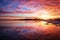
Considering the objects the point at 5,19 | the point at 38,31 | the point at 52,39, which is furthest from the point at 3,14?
the point at 52,39

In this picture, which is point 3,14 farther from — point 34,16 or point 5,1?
point 34,16

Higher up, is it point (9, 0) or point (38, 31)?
point (9, 0)

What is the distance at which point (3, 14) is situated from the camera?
158 cm

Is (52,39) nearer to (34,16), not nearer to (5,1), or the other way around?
(34,16)

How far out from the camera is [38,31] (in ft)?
5.20

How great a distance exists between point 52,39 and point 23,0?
0.34 m

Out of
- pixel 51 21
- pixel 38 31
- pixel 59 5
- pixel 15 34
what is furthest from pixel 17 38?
pixel 59 5

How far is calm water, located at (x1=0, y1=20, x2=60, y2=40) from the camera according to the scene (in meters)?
1.57

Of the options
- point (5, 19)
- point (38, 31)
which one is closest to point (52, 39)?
point (38, 31)

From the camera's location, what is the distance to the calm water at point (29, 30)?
5.16 ft

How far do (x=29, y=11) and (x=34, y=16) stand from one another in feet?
0.17

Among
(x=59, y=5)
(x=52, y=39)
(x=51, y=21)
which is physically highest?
(x=59, y=5)

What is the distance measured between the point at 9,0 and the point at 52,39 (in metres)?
0.41

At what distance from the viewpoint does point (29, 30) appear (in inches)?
62.4
